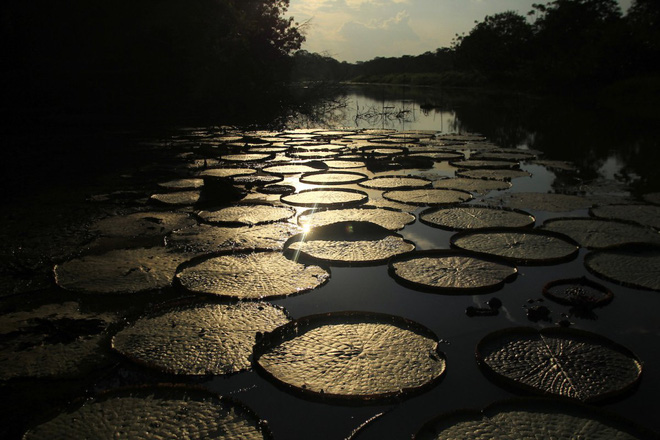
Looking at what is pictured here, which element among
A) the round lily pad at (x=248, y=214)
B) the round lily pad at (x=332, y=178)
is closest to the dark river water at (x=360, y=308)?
the round lily pad at (x=332, y=178)

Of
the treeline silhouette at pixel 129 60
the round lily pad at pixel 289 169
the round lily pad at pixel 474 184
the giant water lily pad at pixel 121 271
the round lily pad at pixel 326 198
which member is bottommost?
the giant water lily pad at pixel 121 271

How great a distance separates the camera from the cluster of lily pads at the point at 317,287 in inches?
53.5

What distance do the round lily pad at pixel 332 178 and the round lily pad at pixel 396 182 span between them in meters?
0.19

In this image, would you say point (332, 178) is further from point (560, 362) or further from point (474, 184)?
point (560, 362)

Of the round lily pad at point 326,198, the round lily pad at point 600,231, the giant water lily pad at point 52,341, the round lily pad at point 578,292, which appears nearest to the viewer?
the giant water lily pad at point 52,341

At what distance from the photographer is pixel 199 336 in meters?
1.78

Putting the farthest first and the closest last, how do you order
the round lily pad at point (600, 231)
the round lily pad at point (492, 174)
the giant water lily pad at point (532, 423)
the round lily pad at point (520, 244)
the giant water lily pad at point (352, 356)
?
the round lily pad at point (492, 174) → the round lily pad at point (600, 231) → the round lily pad at point (520, 244) → the giant water lily pad at point (352, 356) → the giant water lily pad at point (532, 423)

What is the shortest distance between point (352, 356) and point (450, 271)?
95 cm

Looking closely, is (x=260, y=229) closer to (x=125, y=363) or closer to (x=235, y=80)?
(x=125, y=363)

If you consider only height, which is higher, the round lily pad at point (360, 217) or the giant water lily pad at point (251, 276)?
the round lily pad at point (360, 217)

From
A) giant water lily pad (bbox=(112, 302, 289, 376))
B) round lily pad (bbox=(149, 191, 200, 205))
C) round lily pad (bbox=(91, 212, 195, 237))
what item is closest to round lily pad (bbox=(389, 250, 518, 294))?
giant water lily pad (bbox=(112, 302, 289, 376))

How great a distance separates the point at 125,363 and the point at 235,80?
14864mm

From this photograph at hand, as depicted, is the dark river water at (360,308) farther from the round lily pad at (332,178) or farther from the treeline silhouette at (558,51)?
the treeline silhouette at (558,51)

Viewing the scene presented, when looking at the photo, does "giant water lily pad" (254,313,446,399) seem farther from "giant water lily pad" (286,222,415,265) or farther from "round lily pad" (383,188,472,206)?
"round lily pad" (383,188,472,206)
